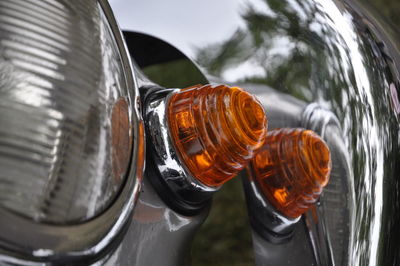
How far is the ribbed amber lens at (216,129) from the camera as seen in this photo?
2.02 ft

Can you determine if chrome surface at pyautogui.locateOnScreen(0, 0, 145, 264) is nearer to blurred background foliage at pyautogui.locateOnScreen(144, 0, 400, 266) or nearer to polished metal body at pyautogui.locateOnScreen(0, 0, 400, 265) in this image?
polished metal body at pyautogui.locateOnScreen(0, 0, 400, 265)

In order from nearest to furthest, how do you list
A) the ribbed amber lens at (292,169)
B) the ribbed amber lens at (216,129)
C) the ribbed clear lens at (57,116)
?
the ribbed clear lens at (57,116), the ribbed amber lens at (216,129), the ribbed amber lens at (292,169)

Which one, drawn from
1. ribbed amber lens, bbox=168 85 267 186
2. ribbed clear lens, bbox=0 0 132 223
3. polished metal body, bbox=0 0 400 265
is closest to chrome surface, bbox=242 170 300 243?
polished metal body, bbox=0 0 400 265

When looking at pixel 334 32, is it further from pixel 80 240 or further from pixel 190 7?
pixel 80 240

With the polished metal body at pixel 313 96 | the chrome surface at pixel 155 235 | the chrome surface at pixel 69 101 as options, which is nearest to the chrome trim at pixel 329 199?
the polished metal body at pixel 313 96

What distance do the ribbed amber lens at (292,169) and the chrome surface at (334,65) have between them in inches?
2.6

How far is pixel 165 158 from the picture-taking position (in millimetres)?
665

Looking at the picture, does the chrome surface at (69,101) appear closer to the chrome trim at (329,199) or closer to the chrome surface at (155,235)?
the chrome surface at (155,235)

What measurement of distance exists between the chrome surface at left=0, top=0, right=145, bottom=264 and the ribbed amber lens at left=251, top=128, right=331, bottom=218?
21 cm

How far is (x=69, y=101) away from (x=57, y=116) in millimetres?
19

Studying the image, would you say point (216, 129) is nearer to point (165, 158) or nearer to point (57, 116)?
point (165, 158)

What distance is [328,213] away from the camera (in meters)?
0.77

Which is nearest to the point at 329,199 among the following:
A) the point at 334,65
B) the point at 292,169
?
the point at 292,169

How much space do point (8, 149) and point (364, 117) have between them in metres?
0.51
